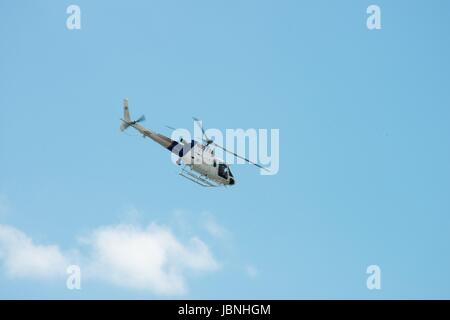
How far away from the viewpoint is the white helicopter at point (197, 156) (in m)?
55.3

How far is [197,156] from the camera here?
182ft

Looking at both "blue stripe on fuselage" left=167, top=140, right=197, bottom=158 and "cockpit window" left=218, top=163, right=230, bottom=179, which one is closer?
"blue stripe on fuselage" left=167, top=140, right=197, bottom=158

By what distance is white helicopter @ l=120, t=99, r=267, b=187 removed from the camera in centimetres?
5528

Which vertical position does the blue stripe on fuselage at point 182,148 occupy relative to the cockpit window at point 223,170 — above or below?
above

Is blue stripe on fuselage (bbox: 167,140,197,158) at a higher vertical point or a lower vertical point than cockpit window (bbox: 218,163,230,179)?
higher

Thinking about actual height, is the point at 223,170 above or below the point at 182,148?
below

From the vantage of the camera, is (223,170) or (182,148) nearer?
(182,148)

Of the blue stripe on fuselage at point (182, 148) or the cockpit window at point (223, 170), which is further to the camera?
the cockpit window at point (223, 170)
